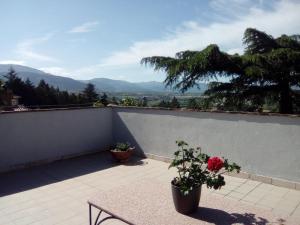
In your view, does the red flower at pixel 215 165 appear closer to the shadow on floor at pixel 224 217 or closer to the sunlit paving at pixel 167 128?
the sunlit paving at pixel 167 128

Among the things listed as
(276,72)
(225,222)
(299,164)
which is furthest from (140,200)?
(276,72)

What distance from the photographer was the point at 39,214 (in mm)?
3828

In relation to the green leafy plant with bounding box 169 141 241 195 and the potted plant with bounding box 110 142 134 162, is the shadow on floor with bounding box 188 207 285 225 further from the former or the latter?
the potted plant with bounding box 110 142 134 162

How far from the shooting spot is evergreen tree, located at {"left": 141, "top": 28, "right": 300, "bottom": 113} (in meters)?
8.14

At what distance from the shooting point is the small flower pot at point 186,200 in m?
2.51

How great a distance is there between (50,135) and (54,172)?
1.04 meters

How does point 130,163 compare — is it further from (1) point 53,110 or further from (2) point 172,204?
(2) point 172,204

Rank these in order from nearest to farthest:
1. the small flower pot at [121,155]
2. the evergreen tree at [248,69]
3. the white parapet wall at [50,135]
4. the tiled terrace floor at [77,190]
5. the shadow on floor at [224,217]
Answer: the shadow on floor at [224,217] < the tiled terrace floor at [77,190] < the white parapet wall at [50,135] < the small flower pot at [121,155] < the evergreen tree at [248,69]

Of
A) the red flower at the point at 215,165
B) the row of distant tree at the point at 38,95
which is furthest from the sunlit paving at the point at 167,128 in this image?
the row of distant tree at the point at 38,95

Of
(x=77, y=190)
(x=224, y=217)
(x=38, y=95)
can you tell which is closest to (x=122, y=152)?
(x=77, y=190)

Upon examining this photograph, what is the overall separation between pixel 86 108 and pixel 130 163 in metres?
1.81

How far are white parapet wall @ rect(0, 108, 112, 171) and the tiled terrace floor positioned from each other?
0.30m

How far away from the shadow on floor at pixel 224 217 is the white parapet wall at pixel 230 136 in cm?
258

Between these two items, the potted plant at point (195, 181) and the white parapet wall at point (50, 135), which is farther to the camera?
the white parapet wall at point (50, 135)
